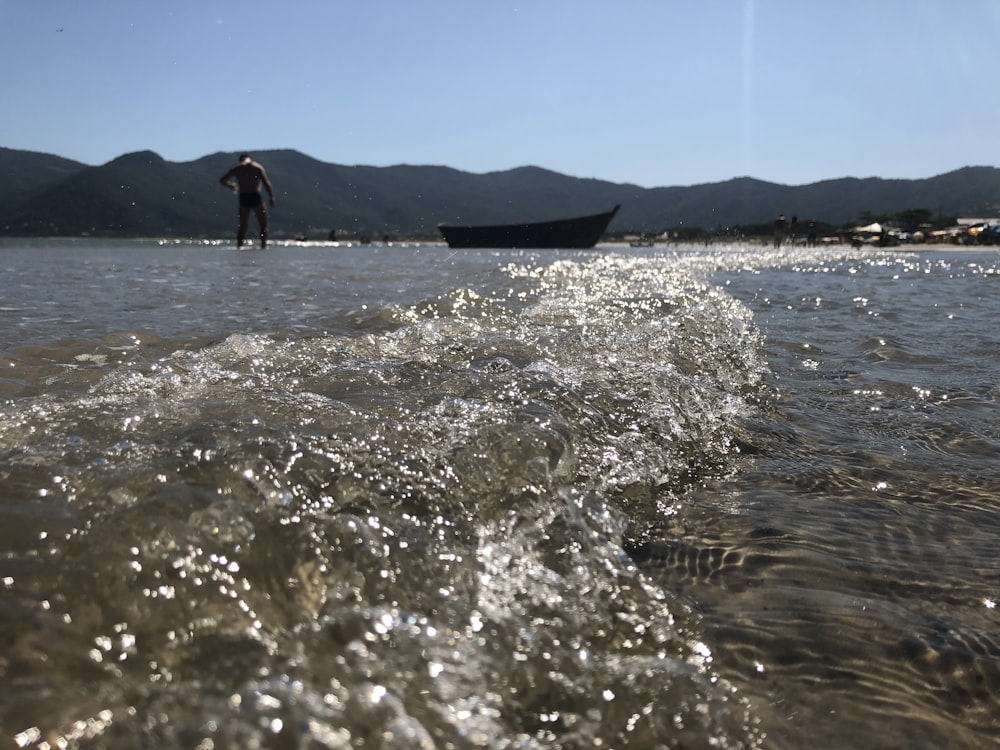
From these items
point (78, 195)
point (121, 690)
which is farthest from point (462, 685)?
point (78, 195)

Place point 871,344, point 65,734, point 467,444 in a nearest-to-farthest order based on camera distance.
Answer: point 65,734 < point 467,444 < point 871,344

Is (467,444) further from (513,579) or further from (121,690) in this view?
(121,690)

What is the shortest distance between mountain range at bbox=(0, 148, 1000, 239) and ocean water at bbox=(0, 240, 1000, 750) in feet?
202

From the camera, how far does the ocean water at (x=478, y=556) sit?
0.97 metres

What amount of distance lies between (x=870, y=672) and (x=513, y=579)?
73 cm

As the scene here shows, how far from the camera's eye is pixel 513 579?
4.43 ft

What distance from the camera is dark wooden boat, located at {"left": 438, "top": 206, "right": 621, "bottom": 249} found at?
27.7 meters

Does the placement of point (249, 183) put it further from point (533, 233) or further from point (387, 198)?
point (387, 198)

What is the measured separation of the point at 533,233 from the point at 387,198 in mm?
110344

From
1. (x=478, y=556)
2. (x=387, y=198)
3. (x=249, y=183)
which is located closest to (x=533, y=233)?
(x=249, y=183)

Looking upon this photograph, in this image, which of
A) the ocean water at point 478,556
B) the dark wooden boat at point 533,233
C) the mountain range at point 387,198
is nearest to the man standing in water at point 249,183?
the ocean water at point 478,556

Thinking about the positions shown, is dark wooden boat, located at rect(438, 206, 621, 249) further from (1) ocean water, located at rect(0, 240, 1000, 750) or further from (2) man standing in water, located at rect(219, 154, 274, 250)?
(1) ocean water, located at rect(0, 240, 1000, 750)

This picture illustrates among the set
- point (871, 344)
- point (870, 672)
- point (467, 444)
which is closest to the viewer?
point (870, 672)

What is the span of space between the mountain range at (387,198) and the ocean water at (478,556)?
61.7m
